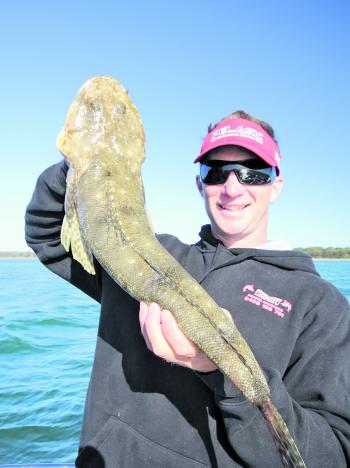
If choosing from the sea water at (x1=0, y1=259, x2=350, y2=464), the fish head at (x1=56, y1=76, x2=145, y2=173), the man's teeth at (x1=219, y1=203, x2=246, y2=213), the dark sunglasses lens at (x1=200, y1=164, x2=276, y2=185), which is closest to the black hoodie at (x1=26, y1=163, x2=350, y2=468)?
the fish head at (x1=56, y1=76, x2=145, y2=173)

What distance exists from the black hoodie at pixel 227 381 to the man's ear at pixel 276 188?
2.29 feet

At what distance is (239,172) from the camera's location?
373 cm

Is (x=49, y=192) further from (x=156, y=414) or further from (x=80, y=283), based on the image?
(x=156, y=414)

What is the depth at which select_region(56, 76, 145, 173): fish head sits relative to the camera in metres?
3.40

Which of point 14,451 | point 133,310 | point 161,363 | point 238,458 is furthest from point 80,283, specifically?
point 14,451

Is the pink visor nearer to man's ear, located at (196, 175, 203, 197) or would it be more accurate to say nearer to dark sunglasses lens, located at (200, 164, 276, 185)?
dark sunglasses lens, located at (200, 164, 276, 185)

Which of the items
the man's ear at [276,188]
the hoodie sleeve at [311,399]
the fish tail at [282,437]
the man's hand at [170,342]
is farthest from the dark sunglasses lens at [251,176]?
the fish tail at [282,437]

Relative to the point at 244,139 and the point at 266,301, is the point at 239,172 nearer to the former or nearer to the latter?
the point at 244,139

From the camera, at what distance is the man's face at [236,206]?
3.69 meters

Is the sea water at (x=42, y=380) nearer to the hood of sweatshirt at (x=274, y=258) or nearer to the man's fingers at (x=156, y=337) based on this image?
the hood of sweatshirt at (x=274, y=258)

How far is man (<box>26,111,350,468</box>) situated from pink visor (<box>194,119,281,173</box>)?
13mm

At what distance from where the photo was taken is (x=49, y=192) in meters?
3.51

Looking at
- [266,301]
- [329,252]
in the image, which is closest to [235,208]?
[266,301]

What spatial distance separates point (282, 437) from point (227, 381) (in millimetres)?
424
